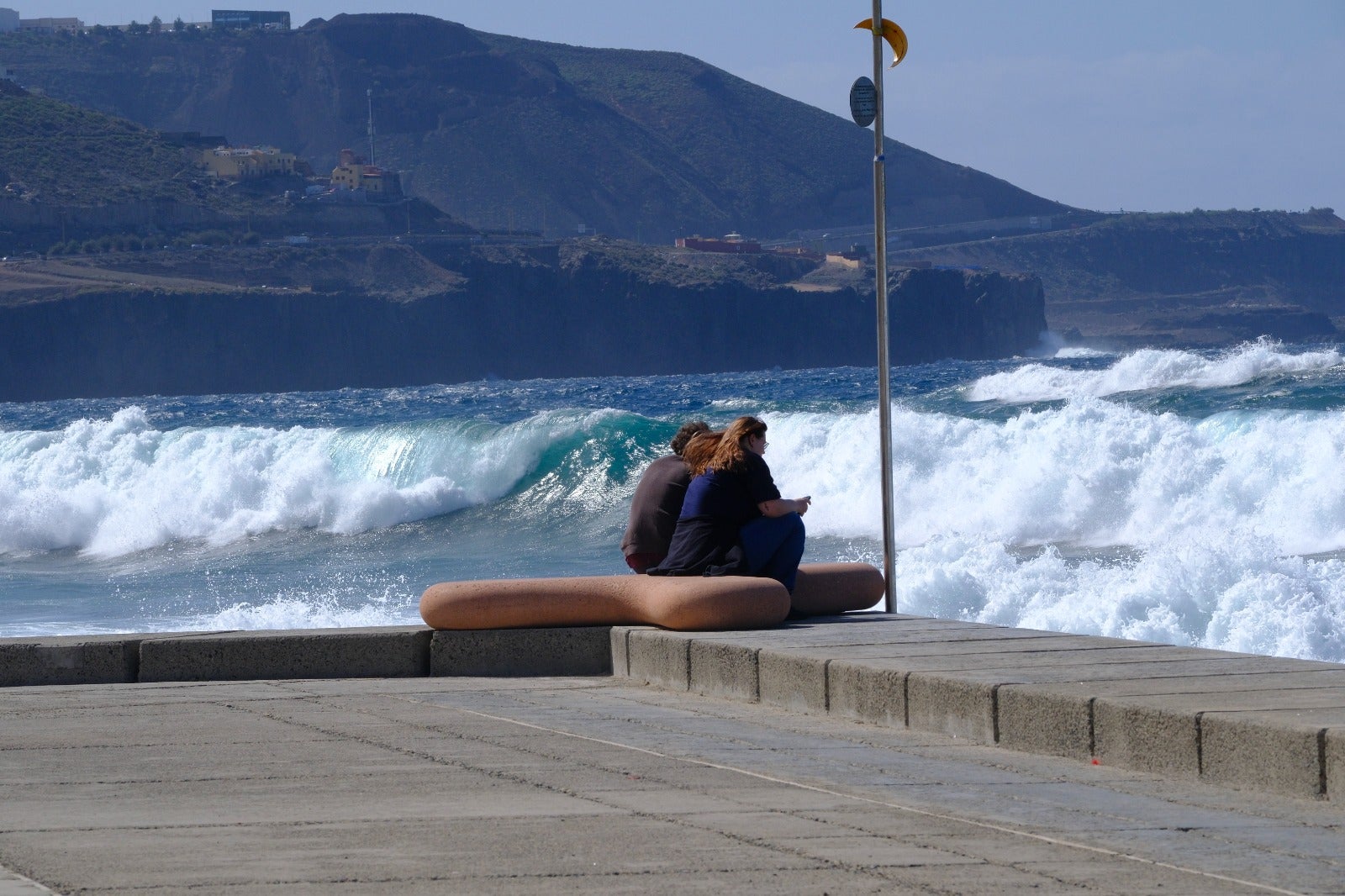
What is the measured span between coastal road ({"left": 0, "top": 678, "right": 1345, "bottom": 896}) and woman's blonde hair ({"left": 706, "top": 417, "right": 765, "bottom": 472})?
1.63m

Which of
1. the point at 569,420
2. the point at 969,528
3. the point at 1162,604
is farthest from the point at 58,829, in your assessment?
the point at 569,420

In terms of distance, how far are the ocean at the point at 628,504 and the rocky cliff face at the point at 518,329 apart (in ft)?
278

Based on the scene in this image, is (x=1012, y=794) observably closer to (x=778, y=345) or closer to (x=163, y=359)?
(x=163, y=359)

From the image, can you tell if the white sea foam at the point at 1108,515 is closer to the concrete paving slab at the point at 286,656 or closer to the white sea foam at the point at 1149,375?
the concrete paving slab at the point at 286,656

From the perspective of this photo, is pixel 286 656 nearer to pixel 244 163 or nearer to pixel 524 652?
pixel 524 652

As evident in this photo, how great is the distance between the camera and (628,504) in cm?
2753

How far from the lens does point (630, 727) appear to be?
6520 mm

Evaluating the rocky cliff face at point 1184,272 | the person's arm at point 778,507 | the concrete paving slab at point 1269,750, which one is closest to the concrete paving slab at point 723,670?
the person's arm at point 778,507

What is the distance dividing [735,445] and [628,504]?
1913 cm

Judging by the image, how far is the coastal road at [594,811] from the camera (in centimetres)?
407

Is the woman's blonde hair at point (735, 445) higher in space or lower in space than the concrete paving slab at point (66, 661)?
higher

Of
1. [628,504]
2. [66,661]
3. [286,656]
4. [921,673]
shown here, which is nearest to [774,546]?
[921,673]

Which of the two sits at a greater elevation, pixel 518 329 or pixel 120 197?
pixel 120 197

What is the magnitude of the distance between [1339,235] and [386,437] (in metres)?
141
